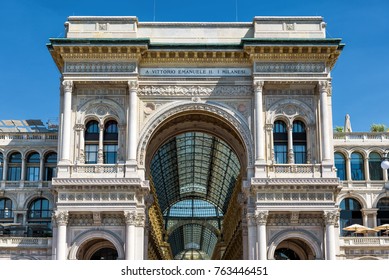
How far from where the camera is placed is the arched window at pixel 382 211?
71.8 m

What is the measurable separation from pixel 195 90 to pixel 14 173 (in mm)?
20834

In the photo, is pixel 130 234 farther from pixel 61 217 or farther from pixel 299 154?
pixel 299 154

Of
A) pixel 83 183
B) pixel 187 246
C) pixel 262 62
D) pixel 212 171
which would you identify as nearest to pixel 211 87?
pixel 262 62

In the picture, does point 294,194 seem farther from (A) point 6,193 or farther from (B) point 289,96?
(A) point 6,193

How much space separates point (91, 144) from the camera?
64.1 meters

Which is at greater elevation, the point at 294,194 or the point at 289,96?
the point at 289,96

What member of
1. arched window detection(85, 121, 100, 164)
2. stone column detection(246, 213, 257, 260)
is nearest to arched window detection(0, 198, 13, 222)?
arched window detection(85, 121, 100, 164)

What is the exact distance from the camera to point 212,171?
110062mm

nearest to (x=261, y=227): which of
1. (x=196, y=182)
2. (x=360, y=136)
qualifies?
(x=360, y=136)

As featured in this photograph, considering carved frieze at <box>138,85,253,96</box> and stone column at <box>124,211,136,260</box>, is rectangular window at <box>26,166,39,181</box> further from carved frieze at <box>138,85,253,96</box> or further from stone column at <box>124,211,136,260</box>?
stone column at <box>124,211,136,260</box>

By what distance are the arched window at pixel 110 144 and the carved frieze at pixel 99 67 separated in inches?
191

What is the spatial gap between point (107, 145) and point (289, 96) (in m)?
16.8

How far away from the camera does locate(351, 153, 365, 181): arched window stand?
72.9m

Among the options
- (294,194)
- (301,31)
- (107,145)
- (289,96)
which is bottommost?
(294,194)
